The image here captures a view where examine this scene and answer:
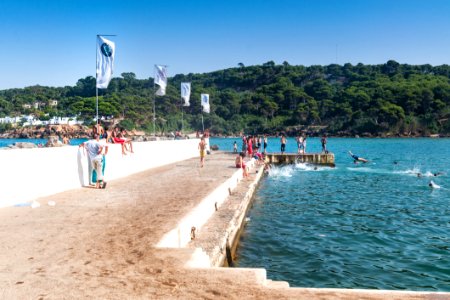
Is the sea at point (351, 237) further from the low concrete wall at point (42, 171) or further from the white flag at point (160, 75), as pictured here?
the white flag at point (160, 75)

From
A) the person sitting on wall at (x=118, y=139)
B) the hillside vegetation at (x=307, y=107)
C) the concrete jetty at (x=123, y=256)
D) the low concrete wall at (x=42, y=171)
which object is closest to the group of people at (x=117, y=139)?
the person sitting on wall at (x=118, y=139)

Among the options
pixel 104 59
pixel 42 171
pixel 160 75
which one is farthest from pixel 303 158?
pixel 42 171

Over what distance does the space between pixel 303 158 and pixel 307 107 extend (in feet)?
356

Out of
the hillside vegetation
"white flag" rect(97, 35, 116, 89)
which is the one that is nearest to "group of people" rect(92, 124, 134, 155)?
"white flag" rect(97, 35, 116, 89)

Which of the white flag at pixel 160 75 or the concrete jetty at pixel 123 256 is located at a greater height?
the white flag at pixel 160 75

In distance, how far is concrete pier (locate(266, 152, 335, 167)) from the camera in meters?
36.3

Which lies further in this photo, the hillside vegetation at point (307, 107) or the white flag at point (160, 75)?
the hillside vegetation at point (307, 107)

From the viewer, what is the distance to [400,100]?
11950 cm

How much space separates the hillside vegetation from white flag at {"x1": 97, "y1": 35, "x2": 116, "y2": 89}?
112323 mm

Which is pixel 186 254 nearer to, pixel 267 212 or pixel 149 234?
pixel 149 234

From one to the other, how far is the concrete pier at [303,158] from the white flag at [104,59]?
71.5ft

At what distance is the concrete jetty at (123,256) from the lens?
4.51 m

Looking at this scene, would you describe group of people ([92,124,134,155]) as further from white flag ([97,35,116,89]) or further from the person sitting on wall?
white flag ([97,35,116,89])

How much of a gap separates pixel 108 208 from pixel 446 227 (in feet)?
35.1
